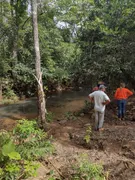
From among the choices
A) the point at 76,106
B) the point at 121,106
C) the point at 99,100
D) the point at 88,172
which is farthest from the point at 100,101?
the point at 76,106

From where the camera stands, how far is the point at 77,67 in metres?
12.5

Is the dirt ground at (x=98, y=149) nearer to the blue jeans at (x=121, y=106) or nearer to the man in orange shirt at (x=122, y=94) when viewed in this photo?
the blue jeans at (x=121, y=106)

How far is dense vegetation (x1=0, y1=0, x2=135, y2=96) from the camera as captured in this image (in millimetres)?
10836

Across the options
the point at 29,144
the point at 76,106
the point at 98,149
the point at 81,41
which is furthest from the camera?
the point at 76,106

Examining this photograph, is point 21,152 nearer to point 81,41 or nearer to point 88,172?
point 88,172

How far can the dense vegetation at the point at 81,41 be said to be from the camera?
10.8 m

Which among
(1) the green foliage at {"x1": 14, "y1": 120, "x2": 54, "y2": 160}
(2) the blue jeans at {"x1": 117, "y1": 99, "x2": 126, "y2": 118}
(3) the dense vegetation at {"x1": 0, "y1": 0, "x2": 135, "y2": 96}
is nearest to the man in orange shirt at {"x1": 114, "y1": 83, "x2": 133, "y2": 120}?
(2) the blue jeans at {"x1": 117, "y1": 99, "x2": 126, "y2": 118}

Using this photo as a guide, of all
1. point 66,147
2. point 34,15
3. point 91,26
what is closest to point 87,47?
point 91,26

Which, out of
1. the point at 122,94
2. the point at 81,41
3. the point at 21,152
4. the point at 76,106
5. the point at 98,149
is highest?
the point at 81,41

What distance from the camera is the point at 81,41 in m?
13.5

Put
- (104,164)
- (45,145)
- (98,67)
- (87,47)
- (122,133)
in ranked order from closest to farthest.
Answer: (104,164) → (45,145) → (122,133) → (98,67) → (87,47)

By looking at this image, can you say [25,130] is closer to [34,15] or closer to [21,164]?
[21,164]

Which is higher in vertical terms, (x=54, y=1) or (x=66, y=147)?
(x=54, y=1)

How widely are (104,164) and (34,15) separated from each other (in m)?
6.24
